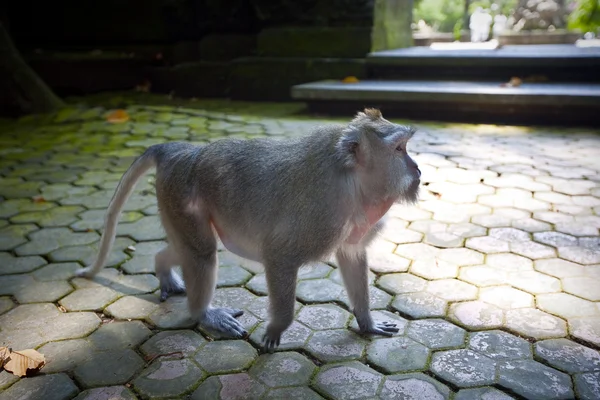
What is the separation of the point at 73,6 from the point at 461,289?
10646mm

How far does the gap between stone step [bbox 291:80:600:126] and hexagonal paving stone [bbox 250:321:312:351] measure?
5.33 m

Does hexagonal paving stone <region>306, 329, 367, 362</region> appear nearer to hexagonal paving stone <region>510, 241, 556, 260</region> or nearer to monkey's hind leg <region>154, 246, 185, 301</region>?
monkey's hind leg <region>154, 246, 185, 301</region>

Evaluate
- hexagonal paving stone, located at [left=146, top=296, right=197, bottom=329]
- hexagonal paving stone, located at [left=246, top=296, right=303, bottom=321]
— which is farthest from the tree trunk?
hexagonal paving stone, located at [left=246, top=296, right=303, bottom=321]

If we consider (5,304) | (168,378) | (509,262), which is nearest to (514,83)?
(509,262)

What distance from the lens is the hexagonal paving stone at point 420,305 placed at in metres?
2.86

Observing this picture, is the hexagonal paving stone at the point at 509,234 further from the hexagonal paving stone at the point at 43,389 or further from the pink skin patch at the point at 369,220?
the hexagonal paving stone at the point at 43,389

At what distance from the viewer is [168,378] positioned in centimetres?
236

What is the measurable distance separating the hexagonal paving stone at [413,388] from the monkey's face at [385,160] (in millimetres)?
789

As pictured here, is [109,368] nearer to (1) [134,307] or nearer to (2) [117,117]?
(1) [134,307]

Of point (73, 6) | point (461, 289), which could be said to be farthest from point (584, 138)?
point (73, 6)

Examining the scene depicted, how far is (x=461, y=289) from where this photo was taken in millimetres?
3094

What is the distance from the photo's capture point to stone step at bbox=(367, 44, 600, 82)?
7730 mm

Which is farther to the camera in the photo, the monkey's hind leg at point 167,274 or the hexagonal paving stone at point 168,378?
the monkey's hind leg at point 167,274

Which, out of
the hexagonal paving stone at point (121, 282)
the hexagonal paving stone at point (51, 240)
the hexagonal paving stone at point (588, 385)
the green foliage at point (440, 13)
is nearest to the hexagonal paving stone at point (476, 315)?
the hexagonal paving stone at point (588, 385)
